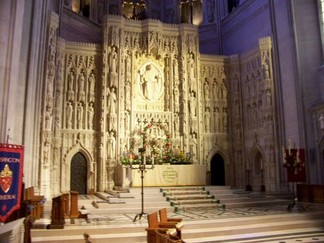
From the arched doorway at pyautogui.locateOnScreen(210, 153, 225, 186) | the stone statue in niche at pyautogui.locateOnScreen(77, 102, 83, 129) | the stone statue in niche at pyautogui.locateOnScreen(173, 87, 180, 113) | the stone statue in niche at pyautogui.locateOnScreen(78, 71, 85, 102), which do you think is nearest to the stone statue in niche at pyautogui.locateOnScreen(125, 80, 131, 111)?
the stone statue in niche at pyautogui.locateOnScreen(78, 71, 85, 102)

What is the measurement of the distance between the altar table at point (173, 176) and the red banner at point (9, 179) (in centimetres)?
820

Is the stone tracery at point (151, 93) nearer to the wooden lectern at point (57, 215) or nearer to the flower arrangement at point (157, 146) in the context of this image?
the flower arrangement at point (157, 146)

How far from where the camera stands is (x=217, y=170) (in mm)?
21438

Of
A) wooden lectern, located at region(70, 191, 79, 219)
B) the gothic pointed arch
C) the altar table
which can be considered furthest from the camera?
the gothic pointed arch

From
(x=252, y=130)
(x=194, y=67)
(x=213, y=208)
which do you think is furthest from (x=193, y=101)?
(x=213, y=208)

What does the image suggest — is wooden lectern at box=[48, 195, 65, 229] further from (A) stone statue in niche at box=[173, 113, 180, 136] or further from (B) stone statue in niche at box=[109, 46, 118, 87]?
(A) stone statue in niche at box=[173, 113, 180, 136]

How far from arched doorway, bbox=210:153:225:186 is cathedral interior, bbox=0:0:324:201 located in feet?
0.20

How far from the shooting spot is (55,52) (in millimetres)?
18734

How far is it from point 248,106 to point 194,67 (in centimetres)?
415

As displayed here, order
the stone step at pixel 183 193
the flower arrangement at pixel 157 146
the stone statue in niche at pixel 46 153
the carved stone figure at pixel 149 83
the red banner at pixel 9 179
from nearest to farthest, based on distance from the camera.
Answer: the red banner at pixel 9 179 < the stone step at pixel 183 193 < the stone statue in niche at pixel 46 153 < the flower arrangement at pixel 157 146 < the carved stone figure at pixel 149 83

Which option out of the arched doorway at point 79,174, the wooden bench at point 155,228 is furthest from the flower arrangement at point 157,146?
the wooden bench at point 155,228

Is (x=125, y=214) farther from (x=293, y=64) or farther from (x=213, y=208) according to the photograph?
(x=293, y=64)

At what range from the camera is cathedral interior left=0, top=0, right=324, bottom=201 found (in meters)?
17.4

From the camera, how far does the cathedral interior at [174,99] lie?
687 inches
